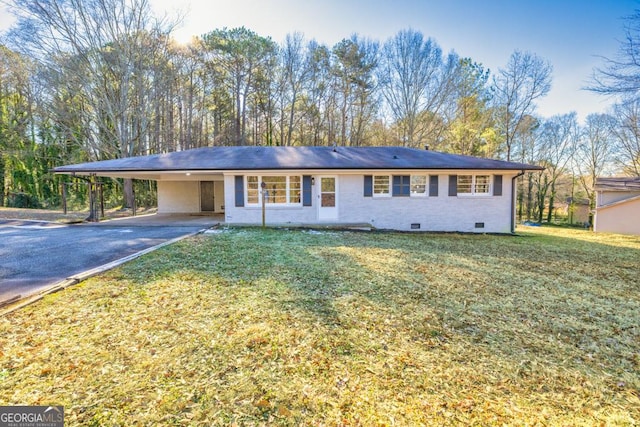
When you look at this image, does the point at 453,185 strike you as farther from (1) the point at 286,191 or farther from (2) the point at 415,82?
(2) the point at 415,82

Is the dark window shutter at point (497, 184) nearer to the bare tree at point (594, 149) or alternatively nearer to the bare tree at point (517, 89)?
the bare tree at point (517, 89)

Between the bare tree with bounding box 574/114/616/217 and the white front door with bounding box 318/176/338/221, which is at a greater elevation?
the bare tree with bounding box 574/114/616/217

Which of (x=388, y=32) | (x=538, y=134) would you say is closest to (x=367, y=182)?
(x=388, y=32)

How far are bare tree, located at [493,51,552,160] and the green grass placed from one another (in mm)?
21559

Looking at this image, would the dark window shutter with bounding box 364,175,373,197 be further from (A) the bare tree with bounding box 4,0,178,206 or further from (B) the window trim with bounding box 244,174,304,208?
(A) the bare tree with bounding box 4,0,178,206

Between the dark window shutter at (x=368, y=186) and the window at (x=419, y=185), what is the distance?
1.58 metres

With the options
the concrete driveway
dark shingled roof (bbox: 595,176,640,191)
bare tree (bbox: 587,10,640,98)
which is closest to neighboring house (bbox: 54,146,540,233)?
the concrete driveway

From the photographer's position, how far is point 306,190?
11.1 meters

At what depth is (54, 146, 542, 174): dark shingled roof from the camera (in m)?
10.7

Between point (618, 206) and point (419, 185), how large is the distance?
14.0 m

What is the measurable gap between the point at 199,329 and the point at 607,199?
75.5 feet

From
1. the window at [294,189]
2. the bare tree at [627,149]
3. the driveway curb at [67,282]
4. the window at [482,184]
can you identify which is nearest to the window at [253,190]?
the window at [294,189]

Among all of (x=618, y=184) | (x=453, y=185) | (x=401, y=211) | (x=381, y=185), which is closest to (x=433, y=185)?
(x=453, y=185)

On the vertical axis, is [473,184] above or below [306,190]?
above
